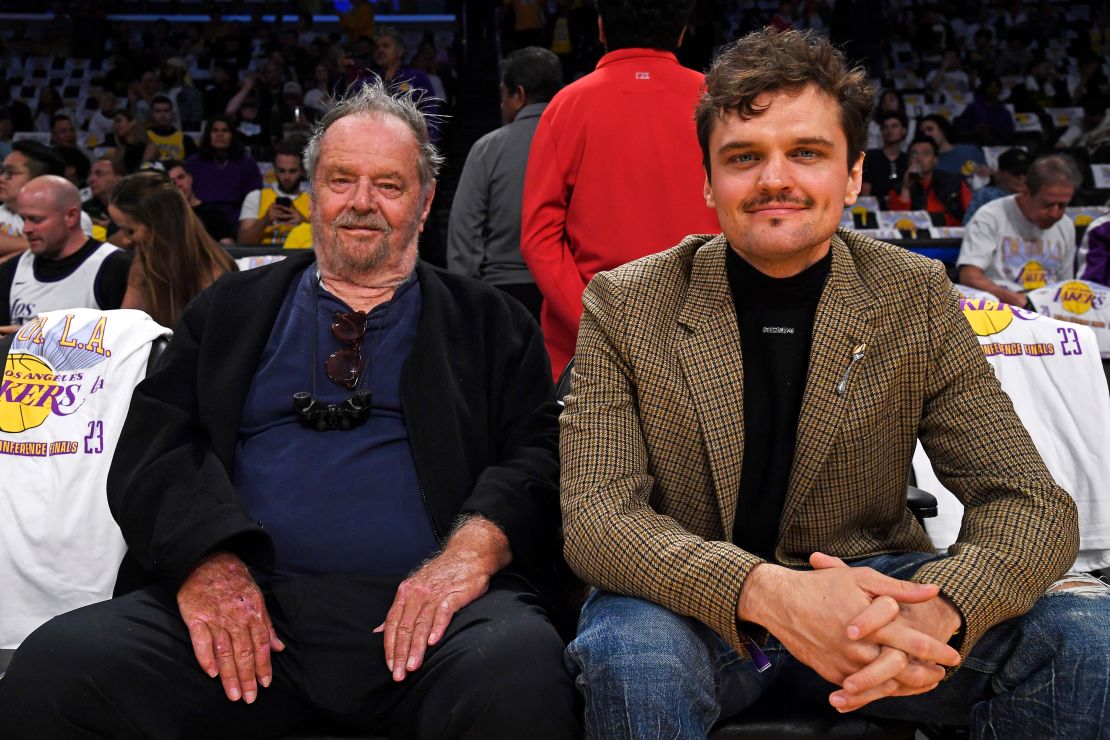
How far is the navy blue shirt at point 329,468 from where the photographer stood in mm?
2064

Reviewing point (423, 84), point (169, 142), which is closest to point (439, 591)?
point (423, 84)

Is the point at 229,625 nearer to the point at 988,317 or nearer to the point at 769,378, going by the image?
the point at 769,378

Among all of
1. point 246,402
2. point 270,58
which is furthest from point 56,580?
point 270,58

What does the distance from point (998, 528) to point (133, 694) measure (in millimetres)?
1400

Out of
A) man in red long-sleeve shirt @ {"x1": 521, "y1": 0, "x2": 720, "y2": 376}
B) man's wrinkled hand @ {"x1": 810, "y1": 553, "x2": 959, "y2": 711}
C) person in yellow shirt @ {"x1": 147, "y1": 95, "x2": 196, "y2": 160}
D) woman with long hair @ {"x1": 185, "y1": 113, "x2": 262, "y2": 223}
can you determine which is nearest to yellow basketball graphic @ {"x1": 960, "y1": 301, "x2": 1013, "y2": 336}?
man in red long-sleeve shirt @ {"x1": 521, "y1": 0, "x2": 720, "y2": 376}

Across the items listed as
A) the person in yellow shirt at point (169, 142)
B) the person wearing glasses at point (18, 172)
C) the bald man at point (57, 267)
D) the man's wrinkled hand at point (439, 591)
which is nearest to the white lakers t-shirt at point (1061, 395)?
the man's wrinkled hand at point (439, 591)

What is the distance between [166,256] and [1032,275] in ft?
15.3

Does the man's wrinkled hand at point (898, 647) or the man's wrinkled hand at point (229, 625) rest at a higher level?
the man's wrinkled hand at point (898, 647)

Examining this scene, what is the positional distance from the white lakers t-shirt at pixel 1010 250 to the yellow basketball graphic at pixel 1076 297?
3.92 ft

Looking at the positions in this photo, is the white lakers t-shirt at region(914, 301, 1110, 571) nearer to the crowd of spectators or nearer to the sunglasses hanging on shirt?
the sunglasses hanging on shirt

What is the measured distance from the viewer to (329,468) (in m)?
2.11

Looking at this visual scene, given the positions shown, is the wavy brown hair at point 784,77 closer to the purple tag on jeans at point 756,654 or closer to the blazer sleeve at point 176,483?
the purple tag on jeans at point 756,654

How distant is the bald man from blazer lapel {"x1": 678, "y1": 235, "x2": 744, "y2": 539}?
338 cm

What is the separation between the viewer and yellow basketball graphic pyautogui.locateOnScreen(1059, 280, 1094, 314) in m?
4.87
